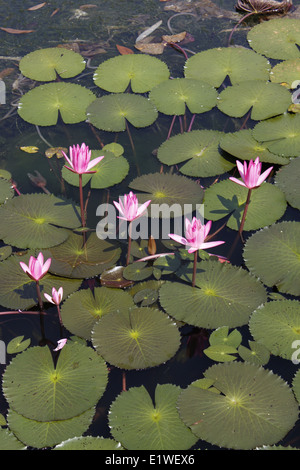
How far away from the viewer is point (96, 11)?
591 centimetres

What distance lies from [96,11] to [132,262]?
3.69 m

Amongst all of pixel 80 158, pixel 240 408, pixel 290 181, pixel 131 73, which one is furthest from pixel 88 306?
pixel 131 73

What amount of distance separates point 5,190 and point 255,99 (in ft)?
Result: 7.43

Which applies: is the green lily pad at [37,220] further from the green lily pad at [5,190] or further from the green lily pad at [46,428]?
the green lily pad at [46,428]

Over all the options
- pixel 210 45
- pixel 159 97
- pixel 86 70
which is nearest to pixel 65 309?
pixel 159 97

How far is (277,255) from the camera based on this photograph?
3408 mm

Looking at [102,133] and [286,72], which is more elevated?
[286,72]

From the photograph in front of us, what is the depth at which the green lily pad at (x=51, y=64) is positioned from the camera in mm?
5004

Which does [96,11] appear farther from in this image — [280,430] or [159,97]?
[280,430]

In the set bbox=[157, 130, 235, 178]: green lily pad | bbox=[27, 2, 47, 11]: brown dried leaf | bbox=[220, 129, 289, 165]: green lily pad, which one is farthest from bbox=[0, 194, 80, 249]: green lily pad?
bbox=[27, 2, 47, 11]: brown dried leaf

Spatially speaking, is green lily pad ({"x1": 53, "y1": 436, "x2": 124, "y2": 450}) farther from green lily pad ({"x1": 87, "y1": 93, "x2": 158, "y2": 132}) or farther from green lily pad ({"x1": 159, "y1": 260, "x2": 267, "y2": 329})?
green lily pad ({"x1": 87, "y1": 93, "x2": 158, "y2": 132})

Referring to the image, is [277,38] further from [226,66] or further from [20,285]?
[20,285]

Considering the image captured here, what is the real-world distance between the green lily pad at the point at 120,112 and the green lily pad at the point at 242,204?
1.00m

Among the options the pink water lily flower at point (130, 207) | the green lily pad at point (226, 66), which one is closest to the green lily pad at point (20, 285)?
the pink water lily flower at point (130, 207)
